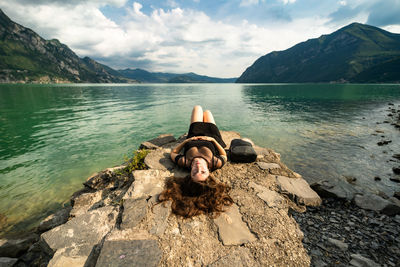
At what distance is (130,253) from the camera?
3.47 meters

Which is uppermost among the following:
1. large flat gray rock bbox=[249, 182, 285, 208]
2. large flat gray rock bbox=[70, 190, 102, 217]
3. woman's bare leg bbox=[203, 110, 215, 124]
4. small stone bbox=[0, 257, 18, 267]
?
woman's bare leg bbox=[203, 110, 215, 124]

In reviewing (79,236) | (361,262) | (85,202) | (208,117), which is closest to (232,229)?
(361,262)

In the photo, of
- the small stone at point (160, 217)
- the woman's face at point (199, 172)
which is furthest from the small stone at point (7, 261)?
the woman's face at point (199, 172)

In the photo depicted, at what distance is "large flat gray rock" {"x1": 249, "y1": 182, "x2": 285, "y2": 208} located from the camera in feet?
17.6

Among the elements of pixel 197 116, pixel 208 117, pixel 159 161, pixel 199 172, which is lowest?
pixel 159 161

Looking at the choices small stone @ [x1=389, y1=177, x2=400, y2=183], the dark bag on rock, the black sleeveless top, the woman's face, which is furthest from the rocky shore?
small stone @ [x1=389, y1=177, x2=400, y2=183]

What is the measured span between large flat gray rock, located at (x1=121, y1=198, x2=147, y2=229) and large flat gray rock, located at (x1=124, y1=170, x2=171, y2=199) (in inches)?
14.4

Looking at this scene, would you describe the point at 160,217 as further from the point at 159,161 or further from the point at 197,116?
the point at 197,116

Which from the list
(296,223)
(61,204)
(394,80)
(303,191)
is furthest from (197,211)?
(394,80)

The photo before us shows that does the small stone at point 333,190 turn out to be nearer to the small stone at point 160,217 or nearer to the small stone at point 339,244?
the small stone at point 339,244

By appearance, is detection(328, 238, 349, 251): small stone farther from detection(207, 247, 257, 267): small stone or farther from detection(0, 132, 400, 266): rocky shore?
detection(207, 247, 257, 267): small stone

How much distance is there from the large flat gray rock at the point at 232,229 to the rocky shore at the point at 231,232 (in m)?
0.02

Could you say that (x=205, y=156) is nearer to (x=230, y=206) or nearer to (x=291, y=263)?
(x=230, y=206)

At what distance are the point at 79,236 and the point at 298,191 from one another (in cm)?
675
